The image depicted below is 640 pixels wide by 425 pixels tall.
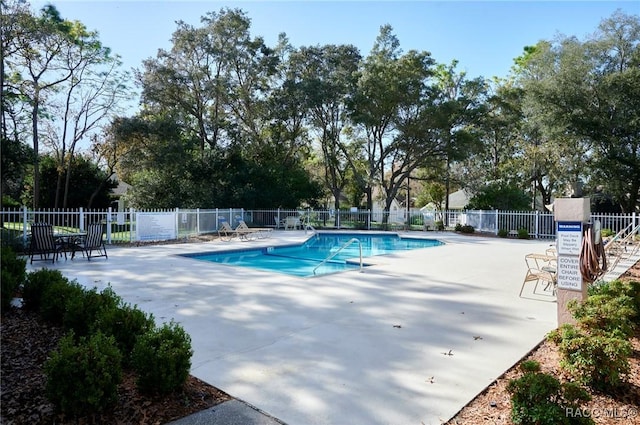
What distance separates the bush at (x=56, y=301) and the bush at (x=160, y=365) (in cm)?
175

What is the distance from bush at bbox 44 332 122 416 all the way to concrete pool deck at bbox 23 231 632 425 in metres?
0.83

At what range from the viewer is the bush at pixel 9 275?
4.59 meters

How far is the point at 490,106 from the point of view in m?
24.0

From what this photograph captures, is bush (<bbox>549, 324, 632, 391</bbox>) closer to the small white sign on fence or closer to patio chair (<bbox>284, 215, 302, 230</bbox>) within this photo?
the small white sign on fence

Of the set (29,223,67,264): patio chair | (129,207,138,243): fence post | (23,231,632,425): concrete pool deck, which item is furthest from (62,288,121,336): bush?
(129,207,138,243): fence post

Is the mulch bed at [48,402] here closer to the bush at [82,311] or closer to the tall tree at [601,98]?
the bush at [82,311]

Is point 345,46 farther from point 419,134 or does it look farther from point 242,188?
point 242,188

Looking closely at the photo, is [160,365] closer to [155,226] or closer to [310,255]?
[310,255]

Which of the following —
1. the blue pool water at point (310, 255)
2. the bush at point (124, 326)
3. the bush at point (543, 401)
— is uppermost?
the bush at point (124, 326)

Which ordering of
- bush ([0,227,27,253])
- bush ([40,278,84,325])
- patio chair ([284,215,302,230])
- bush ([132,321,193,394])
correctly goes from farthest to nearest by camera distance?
patio chair ([284,215,302,230]) < bush ([0,227,27,253]) < bush ([40,278,84,325]) < bush ([132,321,193,394])

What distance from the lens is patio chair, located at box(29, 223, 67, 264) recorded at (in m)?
8.94

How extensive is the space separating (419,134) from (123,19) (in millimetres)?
16535

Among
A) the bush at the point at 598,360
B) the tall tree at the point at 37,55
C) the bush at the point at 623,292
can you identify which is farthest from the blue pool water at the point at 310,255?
the tall tree at the point at 37,55

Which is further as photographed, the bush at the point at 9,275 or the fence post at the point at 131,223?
the fence post at the point at 131,223
